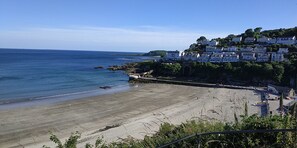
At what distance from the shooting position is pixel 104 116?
2634 cm

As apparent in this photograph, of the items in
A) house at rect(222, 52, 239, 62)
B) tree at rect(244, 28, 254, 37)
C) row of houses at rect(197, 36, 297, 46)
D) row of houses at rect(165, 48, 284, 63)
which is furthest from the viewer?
tree at rect(244, 28, 254, 37)

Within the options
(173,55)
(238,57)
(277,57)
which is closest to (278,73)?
(277,57)

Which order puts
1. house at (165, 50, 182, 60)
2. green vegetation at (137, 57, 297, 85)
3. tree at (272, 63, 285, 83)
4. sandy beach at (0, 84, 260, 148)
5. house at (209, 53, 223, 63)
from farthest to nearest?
house at (165, 50, 182, 60), house at (209, 53, 223, 63), green vegetation at (137, 57, 297, 85), tree at (272, 63, 285, 83), sandy beach at (0, 84, 260, 148)

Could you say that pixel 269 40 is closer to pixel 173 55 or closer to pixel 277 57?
pixel 277 57

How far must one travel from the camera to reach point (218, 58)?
6800 cm

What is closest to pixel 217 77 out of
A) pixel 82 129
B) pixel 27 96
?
pixel 27 96

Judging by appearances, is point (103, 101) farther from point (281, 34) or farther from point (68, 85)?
point (281, 34)

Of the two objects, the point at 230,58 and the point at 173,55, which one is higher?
the point at 173,55

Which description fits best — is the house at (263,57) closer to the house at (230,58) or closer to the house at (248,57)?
the house at (248,57)

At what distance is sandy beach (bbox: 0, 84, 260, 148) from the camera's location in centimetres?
1962

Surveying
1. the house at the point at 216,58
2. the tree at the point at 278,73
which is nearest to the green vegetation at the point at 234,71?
the tree at the point at 278,73

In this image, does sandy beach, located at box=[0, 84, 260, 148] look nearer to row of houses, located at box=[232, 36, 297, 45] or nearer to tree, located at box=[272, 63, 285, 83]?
tree, located at box=[272, 63, 285, 83]

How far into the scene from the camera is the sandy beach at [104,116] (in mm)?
19625

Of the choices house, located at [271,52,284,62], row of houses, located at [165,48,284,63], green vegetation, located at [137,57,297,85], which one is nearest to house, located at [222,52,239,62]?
row of houses, located at [165,48,284,63]
